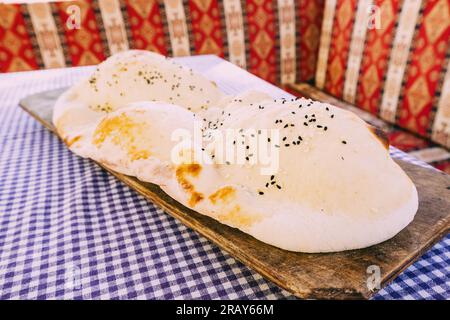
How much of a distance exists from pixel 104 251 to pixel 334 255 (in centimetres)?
57

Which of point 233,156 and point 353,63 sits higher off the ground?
point 233,156

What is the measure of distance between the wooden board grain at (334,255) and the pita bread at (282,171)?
0.02m

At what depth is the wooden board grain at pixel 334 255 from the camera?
0.78 metres

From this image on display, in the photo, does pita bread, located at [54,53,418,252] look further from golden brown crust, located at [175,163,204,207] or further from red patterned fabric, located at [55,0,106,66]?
red patterned fabric, located at [55,0,106,66]

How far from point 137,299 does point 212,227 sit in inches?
9.2

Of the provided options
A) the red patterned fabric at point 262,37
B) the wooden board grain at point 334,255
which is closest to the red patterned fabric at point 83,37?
the red patterned fabric at point 262,37

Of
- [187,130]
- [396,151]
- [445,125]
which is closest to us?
[187,130]

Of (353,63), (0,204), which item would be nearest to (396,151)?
(0,204)

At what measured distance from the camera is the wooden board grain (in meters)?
0.78

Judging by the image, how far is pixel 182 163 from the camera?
1.05m

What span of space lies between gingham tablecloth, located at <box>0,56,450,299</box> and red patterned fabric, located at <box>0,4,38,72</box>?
2.03 m

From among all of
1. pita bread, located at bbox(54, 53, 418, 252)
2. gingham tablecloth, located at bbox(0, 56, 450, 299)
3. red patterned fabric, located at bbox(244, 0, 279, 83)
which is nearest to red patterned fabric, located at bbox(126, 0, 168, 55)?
red patterned fabric, located at bbox(244, 0, 279, 83)

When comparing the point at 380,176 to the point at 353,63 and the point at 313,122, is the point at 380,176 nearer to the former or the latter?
the point at 313,122

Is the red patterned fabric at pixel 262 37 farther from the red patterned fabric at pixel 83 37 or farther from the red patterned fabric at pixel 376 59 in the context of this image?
the red patterned fabric at pixel 83 37
